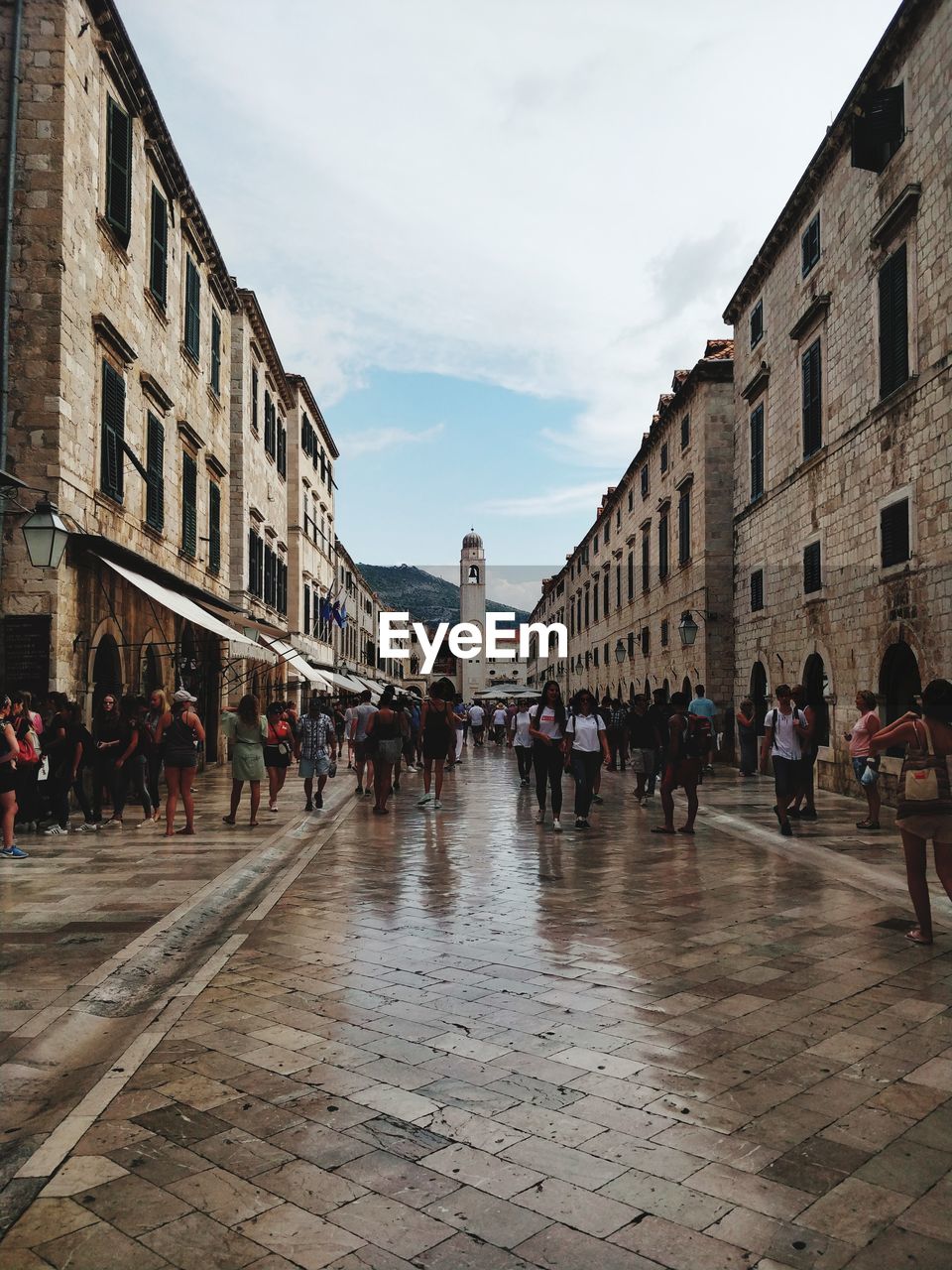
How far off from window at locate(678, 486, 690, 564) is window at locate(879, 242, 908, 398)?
12072mm

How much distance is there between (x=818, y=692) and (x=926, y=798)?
1270 cm

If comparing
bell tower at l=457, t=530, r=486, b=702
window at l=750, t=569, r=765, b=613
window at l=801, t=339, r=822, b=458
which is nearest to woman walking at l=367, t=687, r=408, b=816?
window at l=801, t=339, r=822, b=458

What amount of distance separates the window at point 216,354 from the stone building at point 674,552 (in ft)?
38.2

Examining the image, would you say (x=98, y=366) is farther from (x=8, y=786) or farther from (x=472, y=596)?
(x=472, y=596)

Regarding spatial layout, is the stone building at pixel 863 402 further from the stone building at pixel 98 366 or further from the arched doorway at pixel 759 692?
the stone building at pixel 98 366

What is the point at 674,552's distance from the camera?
2884cm

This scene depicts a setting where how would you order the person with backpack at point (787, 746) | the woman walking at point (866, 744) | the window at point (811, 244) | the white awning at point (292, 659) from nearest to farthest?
the woman walking at point (866, 744), the person with backpack at point (787, 746), the window at point (811, 244), the white awning at point (292, 659)

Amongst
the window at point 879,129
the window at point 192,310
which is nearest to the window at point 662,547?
the window at point 192,310

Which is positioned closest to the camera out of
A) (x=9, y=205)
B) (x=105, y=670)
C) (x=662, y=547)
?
(x=9, y=205)

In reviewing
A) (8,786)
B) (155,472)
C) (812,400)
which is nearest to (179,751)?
(8,786)

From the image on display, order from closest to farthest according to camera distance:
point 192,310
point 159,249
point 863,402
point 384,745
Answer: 1. point 384,745
2. point 863,402
3. point 159,249
4. point 192,310

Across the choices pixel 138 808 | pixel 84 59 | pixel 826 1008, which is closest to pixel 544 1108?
pixel 826 1008

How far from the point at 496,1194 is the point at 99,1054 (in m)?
2.29

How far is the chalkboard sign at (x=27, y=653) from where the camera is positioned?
491 inches
